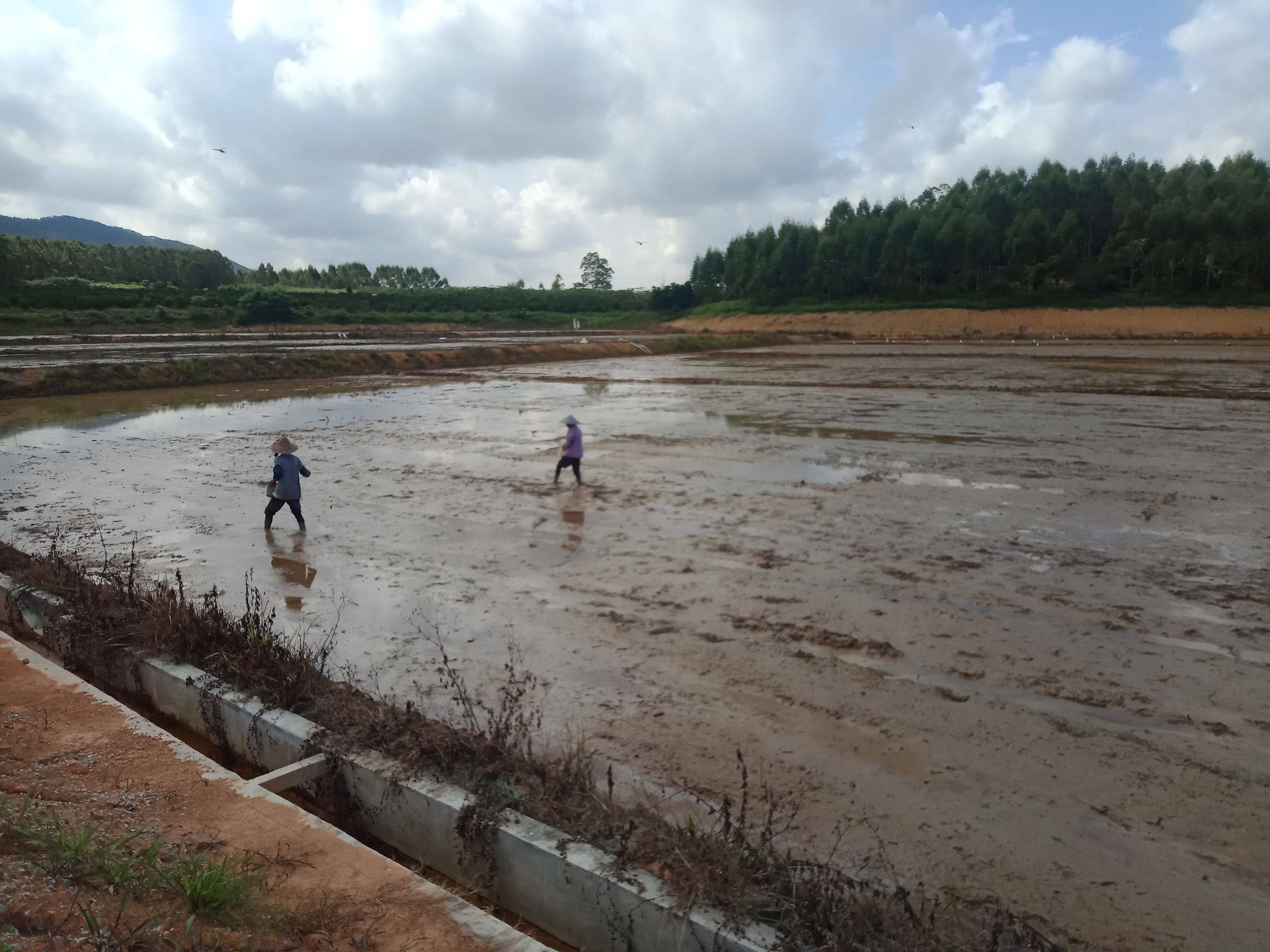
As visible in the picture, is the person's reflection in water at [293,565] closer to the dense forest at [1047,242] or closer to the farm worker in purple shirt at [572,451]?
the farm worker in purple shirt at [572,451]

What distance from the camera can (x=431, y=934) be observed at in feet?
9.78

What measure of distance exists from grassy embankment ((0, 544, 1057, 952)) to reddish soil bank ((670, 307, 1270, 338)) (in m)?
61.8

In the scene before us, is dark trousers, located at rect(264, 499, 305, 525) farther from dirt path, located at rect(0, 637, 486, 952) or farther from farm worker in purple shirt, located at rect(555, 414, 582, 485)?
dirt path, located at rect(0, 637, 486, 952)

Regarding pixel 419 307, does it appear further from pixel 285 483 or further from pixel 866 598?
pixel 866 598

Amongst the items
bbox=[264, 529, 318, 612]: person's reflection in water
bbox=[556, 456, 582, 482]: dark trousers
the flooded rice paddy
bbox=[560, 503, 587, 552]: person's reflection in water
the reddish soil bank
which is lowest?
bbox=[264, 529, 318, 612]: person's reflection in water

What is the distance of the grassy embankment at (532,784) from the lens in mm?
2947

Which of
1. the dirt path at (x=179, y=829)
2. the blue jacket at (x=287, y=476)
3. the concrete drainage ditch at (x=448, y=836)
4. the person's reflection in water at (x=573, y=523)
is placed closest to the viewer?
the dirt path at (x=179, y=829)

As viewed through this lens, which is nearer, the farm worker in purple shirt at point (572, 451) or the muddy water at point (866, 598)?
the muddy water at point (866, 598)

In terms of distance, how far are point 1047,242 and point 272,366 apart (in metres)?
65.3

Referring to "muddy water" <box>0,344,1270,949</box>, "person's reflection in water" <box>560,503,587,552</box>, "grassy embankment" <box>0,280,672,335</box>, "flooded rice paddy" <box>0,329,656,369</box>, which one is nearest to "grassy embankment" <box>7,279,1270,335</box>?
"grassy embankment" <box>0,280,672,335</box>

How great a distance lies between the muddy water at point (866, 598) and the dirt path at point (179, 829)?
1.62m

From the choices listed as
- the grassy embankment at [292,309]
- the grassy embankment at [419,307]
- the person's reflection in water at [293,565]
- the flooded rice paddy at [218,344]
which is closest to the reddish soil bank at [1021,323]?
the grassy embankment at [419,307]

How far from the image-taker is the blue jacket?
9.37 m

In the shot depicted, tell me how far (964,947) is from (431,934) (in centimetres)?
189
